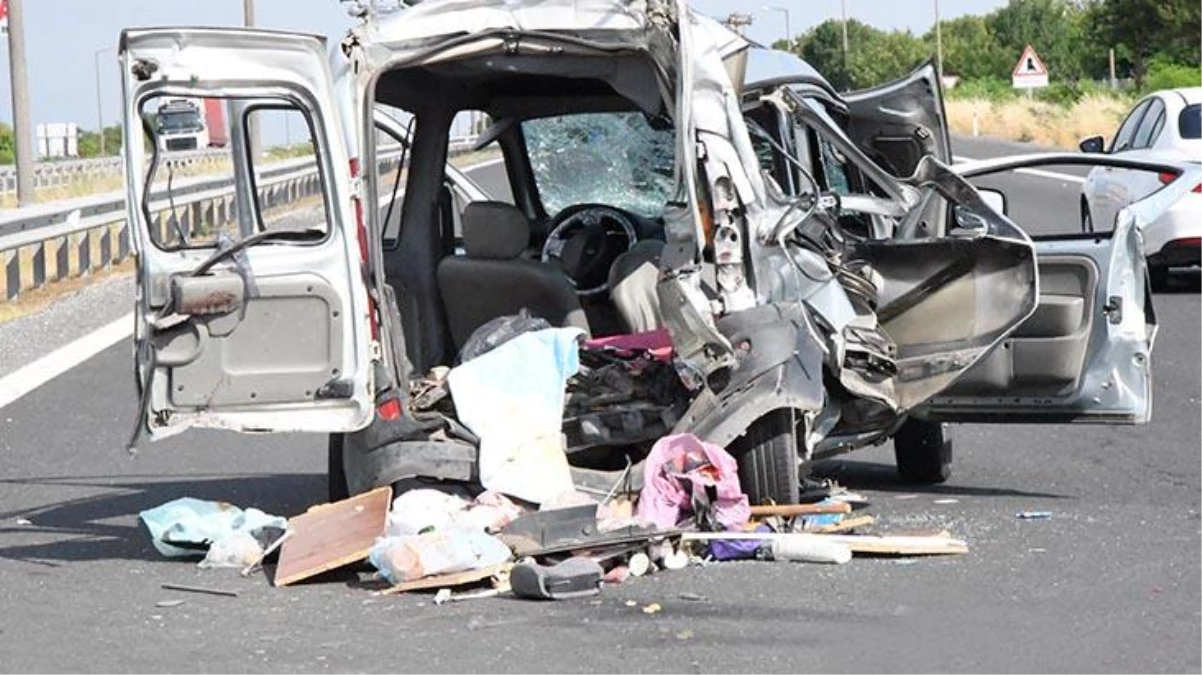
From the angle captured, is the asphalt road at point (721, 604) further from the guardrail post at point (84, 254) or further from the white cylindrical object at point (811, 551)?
the guardrail post at point (84, 254)

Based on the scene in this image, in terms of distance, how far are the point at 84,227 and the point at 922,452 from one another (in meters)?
13.9

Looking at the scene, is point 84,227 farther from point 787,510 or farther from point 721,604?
point 721,604

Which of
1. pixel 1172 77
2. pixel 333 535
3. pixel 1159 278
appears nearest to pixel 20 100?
pixel 1159 278

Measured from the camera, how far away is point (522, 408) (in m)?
9.16

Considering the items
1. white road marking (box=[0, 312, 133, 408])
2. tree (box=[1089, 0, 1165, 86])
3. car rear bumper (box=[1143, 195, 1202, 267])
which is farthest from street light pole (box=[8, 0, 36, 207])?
tree (box=[1089, 0, 1165, 86])

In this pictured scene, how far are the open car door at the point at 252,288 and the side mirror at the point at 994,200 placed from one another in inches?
105

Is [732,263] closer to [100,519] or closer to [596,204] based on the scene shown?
[596,204]

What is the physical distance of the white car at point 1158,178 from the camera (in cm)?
1878

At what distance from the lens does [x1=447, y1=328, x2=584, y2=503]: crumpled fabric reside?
8.95m

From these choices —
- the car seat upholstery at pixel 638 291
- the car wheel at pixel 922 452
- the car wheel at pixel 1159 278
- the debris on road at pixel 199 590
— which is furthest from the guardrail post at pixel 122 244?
the debris on road at pixel 199 590

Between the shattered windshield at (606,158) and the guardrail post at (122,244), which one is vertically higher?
the shattered windshield at (606,158)

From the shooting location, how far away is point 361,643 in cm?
718

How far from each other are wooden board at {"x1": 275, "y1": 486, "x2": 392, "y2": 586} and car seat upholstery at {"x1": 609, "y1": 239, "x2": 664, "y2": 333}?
4.85 ft

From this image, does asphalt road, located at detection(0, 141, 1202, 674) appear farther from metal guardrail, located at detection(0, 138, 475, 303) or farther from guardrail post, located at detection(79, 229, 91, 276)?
guardrail post, located at detection(79, 229, 91, 276)
